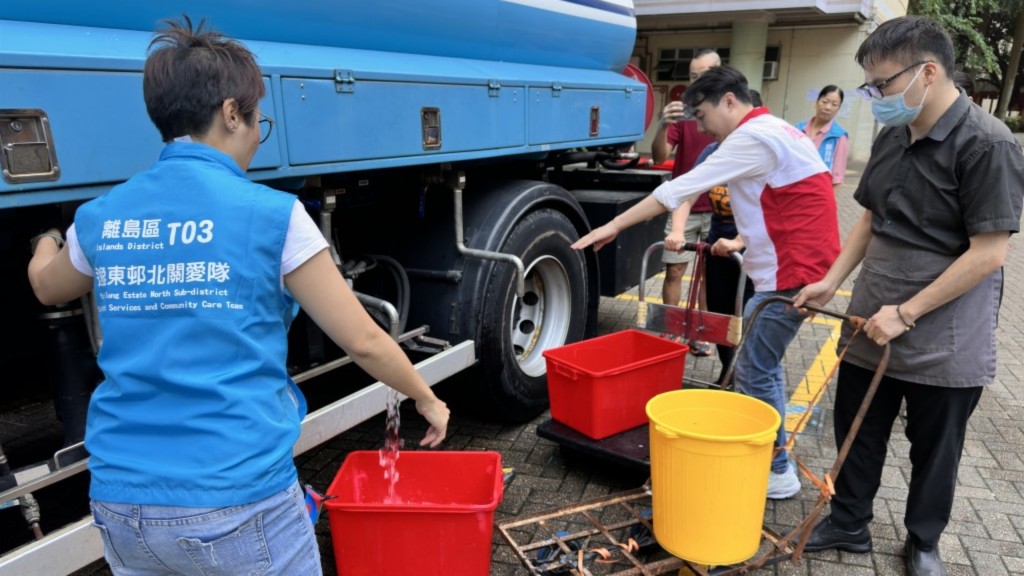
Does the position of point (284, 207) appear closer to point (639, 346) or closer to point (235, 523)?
point (235, 523)

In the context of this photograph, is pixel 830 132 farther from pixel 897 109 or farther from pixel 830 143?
pixel 897 109

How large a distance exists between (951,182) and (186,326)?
7.03 feet

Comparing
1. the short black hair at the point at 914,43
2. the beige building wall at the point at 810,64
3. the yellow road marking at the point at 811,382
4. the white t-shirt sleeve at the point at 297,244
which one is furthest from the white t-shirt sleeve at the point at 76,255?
the beige building wall at the point at 810,64

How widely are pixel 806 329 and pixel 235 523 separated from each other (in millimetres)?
4964

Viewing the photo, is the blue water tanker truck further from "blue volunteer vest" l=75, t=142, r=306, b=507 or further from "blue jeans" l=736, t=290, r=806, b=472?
"blue jeans" l=736, t=290, r=806, b=472

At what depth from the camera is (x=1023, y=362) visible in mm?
4766

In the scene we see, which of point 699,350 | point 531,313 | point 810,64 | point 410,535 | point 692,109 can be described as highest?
point 810,64

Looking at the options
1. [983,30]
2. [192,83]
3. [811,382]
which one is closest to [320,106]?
[192,83]

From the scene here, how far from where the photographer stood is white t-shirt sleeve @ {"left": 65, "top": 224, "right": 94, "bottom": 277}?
1.47 meters

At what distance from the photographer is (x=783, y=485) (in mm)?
3012

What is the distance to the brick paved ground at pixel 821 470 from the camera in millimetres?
2652

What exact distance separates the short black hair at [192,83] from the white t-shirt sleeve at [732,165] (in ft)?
5.92

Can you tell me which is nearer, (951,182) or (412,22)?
(951,182)

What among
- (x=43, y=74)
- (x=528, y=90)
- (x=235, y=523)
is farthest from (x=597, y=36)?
(x=235, y=523)
